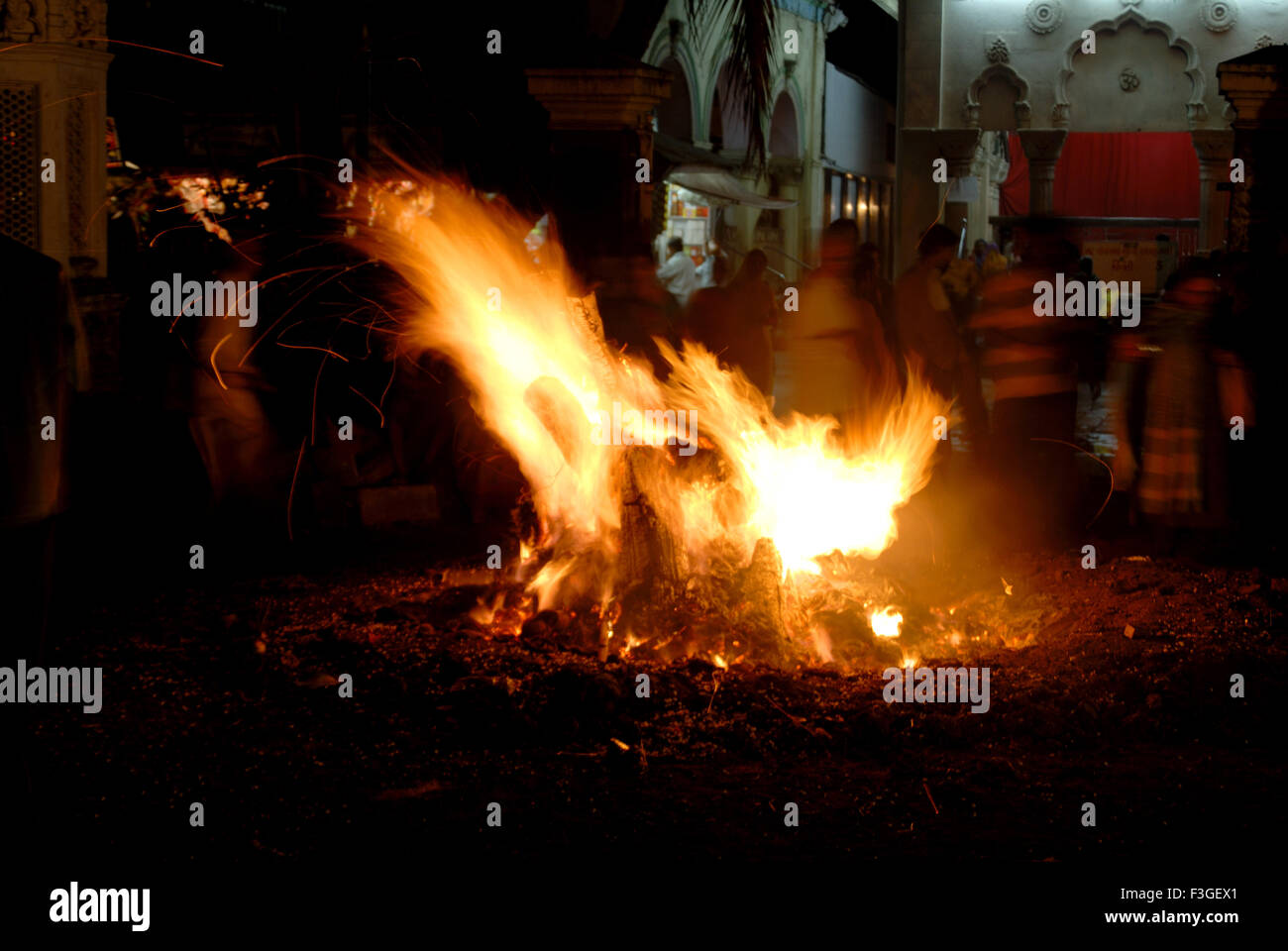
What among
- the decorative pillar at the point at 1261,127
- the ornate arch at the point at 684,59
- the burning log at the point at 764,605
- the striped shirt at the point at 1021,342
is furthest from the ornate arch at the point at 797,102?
the burning log at the point at 764,605

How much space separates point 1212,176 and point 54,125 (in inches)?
655

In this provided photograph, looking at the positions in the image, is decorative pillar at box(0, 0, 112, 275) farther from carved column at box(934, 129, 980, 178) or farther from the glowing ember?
carved column at box(934, 129, 980, 178)

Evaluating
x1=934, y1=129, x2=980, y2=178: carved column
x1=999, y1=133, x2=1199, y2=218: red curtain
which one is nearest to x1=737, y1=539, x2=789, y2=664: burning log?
x1=934, y1=129, x2=980, y2=178: carved column

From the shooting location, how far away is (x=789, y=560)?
7391mm

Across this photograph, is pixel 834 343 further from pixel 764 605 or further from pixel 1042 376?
pixel 764 605

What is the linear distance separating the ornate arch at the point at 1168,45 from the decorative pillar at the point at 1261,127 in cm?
936

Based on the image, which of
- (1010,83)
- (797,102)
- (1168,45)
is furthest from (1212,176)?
(797,102)

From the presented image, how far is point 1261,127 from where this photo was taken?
12.0 m

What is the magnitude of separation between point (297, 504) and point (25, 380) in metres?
5.63

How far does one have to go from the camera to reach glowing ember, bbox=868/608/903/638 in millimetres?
7086

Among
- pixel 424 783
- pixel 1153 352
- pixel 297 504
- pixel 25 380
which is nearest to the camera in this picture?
pixel 25 380
